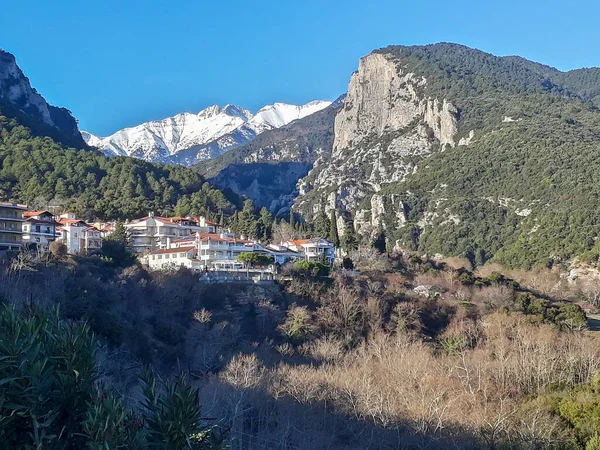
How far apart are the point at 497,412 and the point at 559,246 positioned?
3626cm

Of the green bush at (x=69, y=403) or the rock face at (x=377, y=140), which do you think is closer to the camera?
the green bush at (x=69, y=403)

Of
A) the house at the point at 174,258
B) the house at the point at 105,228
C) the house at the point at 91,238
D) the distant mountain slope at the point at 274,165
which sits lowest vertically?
the house at the point at 174,258

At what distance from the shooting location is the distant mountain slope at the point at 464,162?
62.8 metres

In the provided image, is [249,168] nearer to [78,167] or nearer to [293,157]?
[293,157]

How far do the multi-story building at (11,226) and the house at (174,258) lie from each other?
9040 mm

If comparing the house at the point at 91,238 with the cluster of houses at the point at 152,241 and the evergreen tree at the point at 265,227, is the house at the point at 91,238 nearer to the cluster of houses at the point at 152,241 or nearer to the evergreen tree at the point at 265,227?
the cluster of houses at the point at 152,241

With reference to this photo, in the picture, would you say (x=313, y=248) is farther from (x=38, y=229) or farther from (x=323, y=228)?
(x=38, y=229)

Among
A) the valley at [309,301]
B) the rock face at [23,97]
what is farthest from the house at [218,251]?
the rock face at [23,97]

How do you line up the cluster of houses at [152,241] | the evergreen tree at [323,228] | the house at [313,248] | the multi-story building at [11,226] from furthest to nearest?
the evergreen tree at [323,228]
the house at [313,248]
the cluster of houses at [152,241]
the multi-story building at [11,226]

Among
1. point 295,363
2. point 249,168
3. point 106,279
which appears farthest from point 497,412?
point 249,168

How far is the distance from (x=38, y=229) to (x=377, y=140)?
83.5m

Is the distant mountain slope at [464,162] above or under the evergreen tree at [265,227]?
above

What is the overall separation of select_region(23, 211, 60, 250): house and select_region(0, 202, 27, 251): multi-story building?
0.75m

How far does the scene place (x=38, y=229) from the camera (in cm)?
4312
